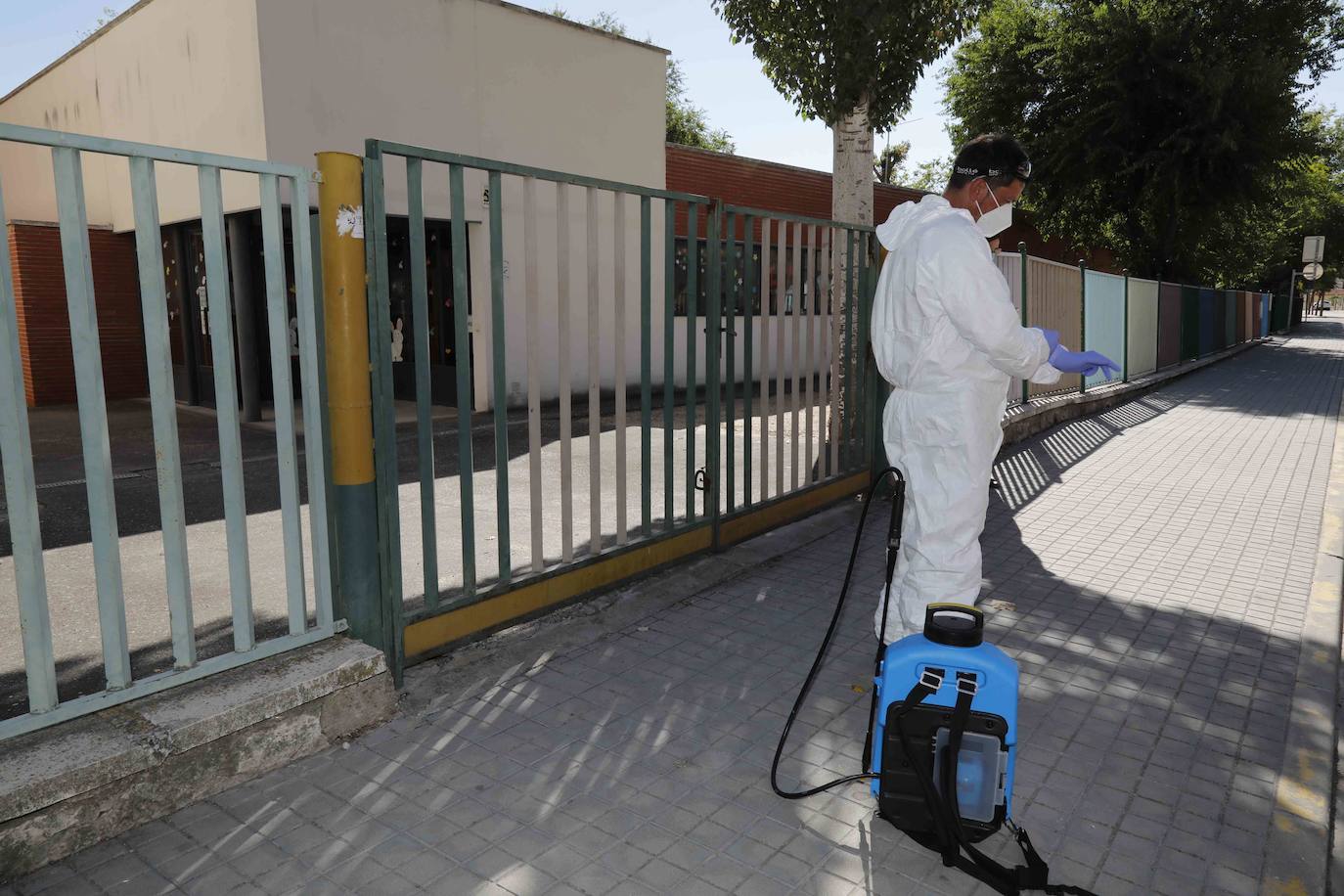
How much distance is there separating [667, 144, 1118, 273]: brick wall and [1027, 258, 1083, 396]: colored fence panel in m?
5.04

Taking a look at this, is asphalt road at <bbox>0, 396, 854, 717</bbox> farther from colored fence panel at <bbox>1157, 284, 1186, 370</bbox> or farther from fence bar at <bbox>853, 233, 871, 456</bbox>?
colored fence panel at <bbox>1157, 284, 1186, 370</bbox>

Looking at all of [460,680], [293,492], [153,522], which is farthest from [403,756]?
[153,522]

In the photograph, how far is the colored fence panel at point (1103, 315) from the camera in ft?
43.9

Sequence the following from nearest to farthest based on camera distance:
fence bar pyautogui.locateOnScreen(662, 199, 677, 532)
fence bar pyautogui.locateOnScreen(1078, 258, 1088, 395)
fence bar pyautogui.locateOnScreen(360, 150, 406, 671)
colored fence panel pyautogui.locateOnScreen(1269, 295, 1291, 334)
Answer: fence bar pyautogui.locateOnScreen(360, 150, 406, 671)
fence bar pyautogui.locateOnScreen(662, 199, 677, 532)
fence bar pyautogui.locateOnScreen(1078, 258, 1088, 395)
colored fence panel pyautogui.locateOnScreen(1269, 295, 1291, 334)

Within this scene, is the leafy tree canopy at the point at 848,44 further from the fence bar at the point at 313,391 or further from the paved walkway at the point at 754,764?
the fence bar at the point at 313,391

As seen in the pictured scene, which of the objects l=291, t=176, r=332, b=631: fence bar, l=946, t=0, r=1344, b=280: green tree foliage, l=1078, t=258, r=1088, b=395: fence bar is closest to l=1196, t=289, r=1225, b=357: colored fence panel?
l=946, t=0, r=1344, b=280: green tree foliage

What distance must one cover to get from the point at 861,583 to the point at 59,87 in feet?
51.0

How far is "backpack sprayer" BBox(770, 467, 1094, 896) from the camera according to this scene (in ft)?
8.63

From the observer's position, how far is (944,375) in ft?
11.2

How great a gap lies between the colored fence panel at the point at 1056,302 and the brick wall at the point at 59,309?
1234 centimetres

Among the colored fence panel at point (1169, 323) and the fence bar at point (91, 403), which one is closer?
the fence bar at point (91, 403)

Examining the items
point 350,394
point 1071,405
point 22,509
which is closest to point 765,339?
point 350,394

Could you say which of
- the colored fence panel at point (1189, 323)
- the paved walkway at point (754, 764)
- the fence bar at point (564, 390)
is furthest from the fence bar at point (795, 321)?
the colored fence panel at point (1189, 323)

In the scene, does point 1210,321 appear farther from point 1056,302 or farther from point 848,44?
point 848,44
